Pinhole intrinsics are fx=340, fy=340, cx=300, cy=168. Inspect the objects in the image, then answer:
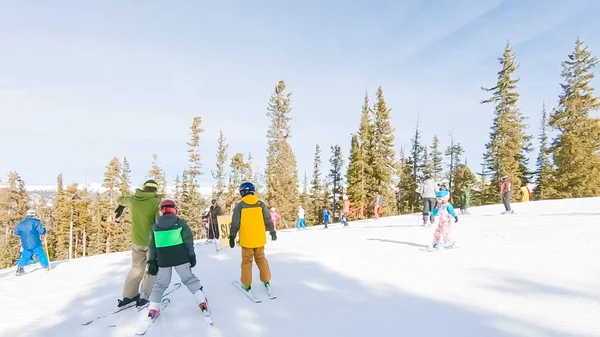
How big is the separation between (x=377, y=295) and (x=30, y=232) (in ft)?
35.8

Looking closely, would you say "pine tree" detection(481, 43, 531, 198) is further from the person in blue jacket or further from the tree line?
the person in blue jacket

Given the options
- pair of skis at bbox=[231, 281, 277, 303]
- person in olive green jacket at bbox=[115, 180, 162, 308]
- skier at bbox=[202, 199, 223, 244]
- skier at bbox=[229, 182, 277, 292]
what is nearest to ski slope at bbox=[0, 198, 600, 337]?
pair of skis at bbox=[231, 281, 277, 303]

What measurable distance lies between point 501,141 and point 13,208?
66.3m

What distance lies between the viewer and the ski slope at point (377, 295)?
16.1ft

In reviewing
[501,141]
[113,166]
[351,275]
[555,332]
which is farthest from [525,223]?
[113,166]

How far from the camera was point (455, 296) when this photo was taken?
587 centimetres

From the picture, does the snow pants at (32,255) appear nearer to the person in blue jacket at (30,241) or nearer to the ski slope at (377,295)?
the person in blue jacket at (30,241)

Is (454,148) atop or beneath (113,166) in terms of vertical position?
atop

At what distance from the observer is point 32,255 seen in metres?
10.8

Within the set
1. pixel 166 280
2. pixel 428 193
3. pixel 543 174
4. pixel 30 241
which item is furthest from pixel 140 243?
pixel 543 174

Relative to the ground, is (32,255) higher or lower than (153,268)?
lower

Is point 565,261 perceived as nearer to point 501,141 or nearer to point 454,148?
point 501,141

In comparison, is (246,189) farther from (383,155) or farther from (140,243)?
(383,155)

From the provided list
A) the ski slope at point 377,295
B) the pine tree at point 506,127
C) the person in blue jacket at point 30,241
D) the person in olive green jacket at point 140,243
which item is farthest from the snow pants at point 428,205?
the pine tree at point 506,127
